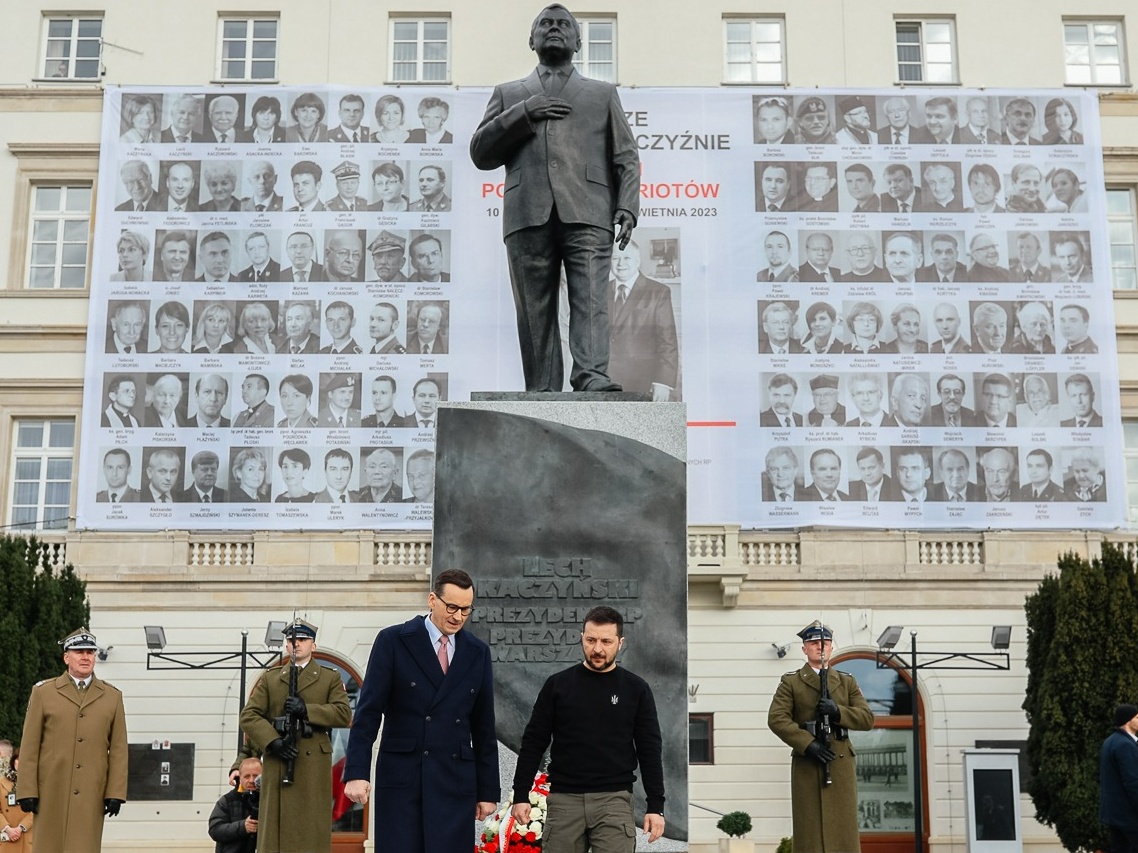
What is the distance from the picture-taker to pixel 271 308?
23875mm

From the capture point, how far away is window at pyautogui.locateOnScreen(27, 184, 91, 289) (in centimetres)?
2492

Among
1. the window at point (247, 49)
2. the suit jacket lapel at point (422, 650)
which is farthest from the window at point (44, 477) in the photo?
the suit jacket lapel at point (422, 650)

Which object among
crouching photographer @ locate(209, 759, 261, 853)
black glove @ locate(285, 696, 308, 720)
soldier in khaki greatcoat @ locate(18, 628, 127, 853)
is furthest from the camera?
crouching photographer @ locate(209, 759, 261, 853)

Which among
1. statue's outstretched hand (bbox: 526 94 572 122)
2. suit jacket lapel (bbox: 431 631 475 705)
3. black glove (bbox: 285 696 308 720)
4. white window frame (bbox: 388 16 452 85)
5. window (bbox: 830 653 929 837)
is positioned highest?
white window frame (bbox: 388 16 452 85)

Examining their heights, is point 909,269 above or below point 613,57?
below

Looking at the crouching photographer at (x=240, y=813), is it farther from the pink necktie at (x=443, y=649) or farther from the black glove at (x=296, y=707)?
the pink necktie at (x=443, y=649)

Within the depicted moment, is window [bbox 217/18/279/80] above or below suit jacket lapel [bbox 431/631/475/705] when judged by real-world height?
above

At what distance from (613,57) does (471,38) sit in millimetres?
2527

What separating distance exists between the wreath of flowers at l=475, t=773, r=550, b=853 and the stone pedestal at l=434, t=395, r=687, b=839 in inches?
10.1

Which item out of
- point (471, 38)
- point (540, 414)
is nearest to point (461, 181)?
point (471, 38)

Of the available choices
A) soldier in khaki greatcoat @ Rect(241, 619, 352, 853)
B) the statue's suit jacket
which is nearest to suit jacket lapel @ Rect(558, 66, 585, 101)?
the statue's suit jacket

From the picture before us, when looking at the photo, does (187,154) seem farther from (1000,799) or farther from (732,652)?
(1000,799)

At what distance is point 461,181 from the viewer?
79.2ft

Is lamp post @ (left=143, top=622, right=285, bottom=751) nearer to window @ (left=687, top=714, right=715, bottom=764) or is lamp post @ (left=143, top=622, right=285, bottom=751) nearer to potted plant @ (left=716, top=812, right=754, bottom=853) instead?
window @ (left=687, top=714, right=715, bottom=764)
